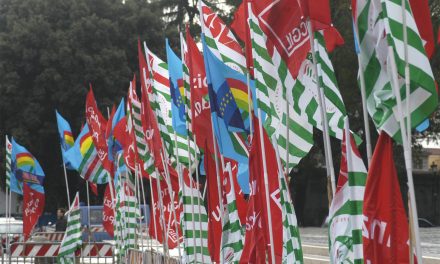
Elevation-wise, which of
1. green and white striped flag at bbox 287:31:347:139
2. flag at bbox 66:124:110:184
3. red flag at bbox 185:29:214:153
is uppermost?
flag at bbox 66:124:110:184

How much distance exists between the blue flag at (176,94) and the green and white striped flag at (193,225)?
90 centimetres

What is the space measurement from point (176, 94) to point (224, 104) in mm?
2945

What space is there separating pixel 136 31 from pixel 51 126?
624 cm

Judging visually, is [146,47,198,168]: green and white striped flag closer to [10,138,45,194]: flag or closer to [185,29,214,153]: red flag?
[185,29,214,153]: red flag

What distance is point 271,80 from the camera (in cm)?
991

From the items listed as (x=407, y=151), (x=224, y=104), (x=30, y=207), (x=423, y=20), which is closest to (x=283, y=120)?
(x=224, y=104)

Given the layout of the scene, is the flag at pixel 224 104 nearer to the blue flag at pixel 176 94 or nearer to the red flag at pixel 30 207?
the blue flag at pixel 176 94

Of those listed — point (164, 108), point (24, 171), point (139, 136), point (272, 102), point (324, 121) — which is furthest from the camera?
point (24, 171)

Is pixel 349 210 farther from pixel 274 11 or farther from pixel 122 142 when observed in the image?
pixel 122 142

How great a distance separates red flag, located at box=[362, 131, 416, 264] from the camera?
695 cm

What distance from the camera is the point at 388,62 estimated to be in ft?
22.6

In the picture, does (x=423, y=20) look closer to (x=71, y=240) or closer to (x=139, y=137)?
(x=139, y=137)

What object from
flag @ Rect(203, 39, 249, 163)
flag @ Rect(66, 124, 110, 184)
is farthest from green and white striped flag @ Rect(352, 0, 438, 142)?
flag @ Rect(66, 124, 110, 184)

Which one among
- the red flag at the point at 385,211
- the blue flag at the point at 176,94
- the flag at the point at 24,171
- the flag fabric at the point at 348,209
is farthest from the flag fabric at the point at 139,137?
the red flag at the point at 385,211
